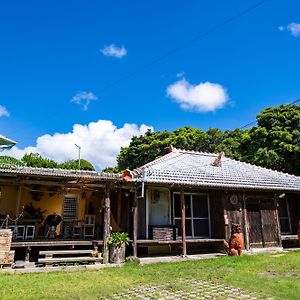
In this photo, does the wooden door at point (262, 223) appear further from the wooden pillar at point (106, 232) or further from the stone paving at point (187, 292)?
the stone paving at point (187, 292)

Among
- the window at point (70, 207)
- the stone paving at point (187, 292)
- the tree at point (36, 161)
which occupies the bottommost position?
the stone paving at point (187, 292)

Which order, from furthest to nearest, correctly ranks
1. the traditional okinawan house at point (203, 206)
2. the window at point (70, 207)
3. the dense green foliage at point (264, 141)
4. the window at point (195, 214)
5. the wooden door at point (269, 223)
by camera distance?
1. the dense green foliage at point (264, 141)
2. the window at point (70, 207)
3. the wooden door at point (269, 223)
4. the window at point (195, 214)
5. the traditional okinawan house at point (203, 206)

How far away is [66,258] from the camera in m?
9.54

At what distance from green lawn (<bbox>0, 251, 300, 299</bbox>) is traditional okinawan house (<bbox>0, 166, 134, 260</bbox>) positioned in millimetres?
1991

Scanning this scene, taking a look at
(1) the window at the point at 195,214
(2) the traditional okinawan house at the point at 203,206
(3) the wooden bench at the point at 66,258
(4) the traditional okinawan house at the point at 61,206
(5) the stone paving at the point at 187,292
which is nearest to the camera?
(5) the stone paving at the point at 187,292

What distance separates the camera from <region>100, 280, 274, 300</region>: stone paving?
5.82 m

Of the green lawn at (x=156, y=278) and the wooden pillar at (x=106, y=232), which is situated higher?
the wooden pillar at (x=106, y=232)

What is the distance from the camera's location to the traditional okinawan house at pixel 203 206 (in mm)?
11695

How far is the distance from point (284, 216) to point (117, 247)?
9.45m

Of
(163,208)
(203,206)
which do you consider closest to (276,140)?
(203,206)

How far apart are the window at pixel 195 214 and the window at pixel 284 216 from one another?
4388 millimetres

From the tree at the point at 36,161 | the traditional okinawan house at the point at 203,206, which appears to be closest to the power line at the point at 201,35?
the traditional okinawan house at the point at 203,206

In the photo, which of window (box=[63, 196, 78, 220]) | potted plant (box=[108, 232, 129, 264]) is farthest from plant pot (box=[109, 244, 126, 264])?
window (box=[63, 196, 78, 220])

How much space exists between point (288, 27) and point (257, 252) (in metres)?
8.71
